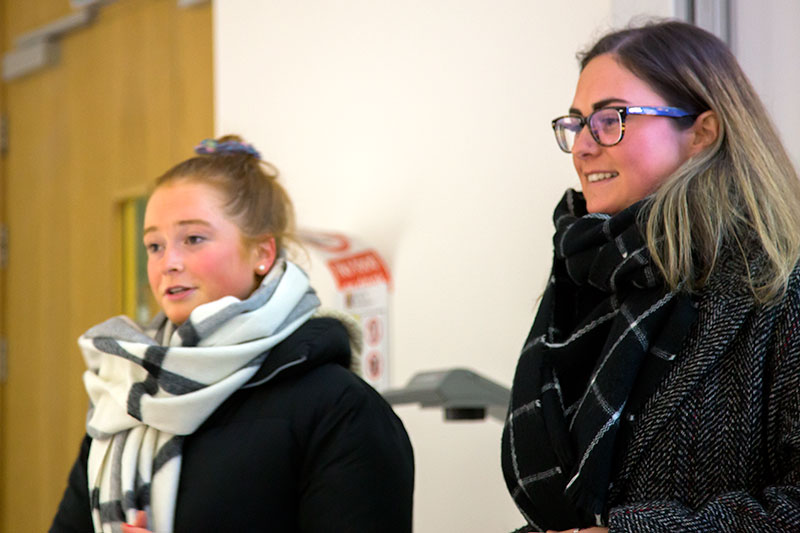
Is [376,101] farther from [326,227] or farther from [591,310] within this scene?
[591,310]

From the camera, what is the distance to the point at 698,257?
54.7 inches

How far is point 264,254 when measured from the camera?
196cm

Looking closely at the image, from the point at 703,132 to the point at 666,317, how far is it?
0.29m

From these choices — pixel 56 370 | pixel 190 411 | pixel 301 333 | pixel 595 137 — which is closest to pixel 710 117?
pixel 595 137

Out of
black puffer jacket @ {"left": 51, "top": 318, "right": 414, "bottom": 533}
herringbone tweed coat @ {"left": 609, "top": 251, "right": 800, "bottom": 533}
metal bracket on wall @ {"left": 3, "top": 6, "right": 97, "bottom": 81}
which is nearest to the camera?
herringbone tweed coat @ {"left": 609, "top": 251, "right": 800, "bottom": 533}

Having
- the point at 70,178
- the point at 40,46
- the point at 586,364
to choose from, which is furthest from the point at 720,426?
the point at 40,46

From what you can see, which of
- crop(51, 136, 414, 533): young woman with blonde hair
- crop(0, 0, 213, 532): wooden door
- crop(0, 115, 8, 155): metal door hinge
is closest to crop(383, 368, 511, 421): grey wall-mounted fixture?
crop(51, 136, 414, 533): young woman with blonde hair

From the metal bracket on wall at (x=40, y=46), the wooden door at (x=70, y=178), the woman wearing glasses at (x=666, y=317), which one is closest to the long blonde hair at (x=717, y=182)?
the woman wearing glasses at (x=666, y=317)

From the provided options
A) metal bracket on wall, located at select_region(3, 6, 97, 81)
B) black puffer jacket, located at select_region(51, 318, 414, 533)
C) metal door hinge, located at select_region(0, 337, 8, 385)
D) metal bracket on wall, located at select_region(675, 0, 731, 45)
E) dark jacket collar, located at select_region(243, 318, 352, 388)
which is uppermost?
metal bracket on wall, located at select_region(3, 6, 97, 81)

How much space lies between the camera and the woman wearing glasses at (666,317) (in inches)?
49.8

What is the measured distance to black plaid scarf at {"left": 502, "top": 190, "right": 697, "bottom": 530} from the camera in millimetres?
1336

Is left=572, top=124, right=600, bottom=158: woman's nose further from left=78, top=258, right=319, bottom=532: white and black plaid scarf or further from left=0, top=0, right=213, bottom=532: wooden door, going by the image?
left=0, top=0, right=213, bottom=532: wooden door

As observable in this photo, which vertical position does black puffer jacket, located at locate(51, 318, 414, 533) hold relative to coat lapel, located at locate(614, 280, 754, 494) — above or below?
below

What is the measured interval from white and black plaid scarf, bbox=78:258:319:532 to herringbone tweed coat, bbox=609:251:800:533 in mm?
719
